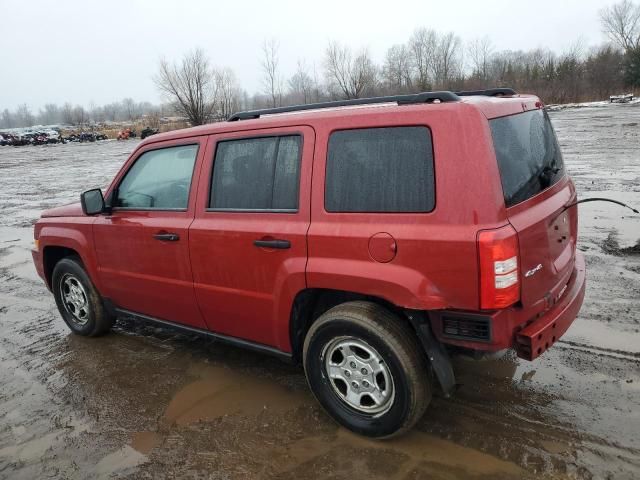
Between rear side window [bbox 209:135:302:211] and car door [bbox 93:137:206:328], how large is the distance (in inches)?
9.7

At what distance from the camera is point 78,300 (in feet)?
16.3

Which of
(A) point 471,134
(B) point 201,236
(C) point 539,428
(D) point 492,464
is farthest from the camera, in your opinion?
(B) point 201,236

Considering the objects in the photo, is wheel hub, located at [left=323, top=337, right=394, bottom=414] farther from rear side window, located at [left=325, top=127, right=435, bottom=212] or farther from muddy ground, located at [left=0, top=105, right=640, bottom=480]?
rear side window, located at [left=325, top=127, right=435, bottom=212]

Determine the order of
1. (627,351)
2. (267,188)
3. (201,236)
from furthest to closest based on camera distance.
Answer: (627,351) < (201,236) < (267,188)

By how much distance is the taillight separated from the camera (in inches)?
98.7

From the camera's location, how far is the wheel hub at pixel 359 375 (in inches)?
117

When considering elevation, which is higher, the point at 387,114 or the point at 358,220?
the point at 387,114

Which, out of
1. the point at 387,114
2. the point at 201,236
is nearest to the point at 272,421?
the point at 201,236

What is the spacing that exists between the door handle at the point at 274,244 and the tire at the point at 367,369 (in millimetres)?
483

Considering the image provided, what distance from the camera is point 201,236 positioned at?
361cm

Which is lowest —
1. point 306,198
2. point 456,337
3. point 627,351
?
point 627,351

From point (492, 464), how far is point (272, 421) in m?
1.38

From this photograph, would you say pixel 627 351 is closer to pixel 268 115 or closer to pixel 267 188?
pixel 267 188

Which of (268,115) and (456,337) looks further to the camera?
(268,115)
